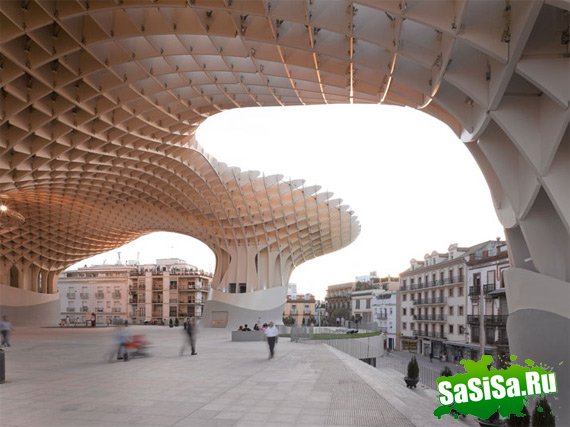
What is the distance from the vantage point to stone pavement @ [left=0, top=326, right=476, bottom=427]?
9227 mm

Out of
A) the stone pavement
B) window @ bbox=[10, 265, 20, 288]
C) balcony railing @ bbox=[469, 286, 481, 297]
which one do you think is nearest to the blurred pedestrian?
the stone pavement

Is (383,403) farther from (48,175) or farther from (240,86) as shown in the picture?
(48,175)

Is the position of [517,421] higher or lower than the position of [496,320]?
higher

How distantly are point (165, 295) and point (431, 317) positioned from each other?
65.9 m

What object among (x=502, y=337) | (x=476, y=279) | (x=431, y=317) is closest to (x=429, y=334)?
(x=431, y=317)

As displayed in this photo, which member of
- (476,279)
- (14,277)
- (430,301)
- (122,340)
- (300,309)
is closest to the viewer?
(122,340)

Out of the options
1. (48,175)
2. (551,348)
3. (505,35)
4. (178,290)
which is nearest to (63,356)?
(551,348)

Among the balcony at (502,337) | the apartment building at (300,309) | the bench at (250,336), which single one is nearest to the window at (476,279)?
the balcony at (502,337)

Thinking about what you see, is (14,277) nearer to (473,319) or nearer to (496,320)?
(473,319)

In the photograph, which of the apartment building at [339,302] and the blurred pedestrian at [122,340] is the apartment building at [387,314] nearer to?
the apartment building at [339,302]

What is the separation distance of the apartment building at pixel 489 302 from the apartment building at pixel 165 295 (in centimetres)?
7125

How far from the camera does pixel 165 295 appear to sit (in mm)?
117812

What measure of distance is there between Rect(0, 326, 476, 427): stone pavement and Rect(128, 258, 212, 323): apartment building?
100781mm

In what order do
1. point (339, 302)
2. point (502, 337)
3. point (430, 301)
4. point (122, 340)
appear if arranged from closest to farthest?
point (122, 340)
point (502, 337)
point (430, 301)
point (339, 302)
